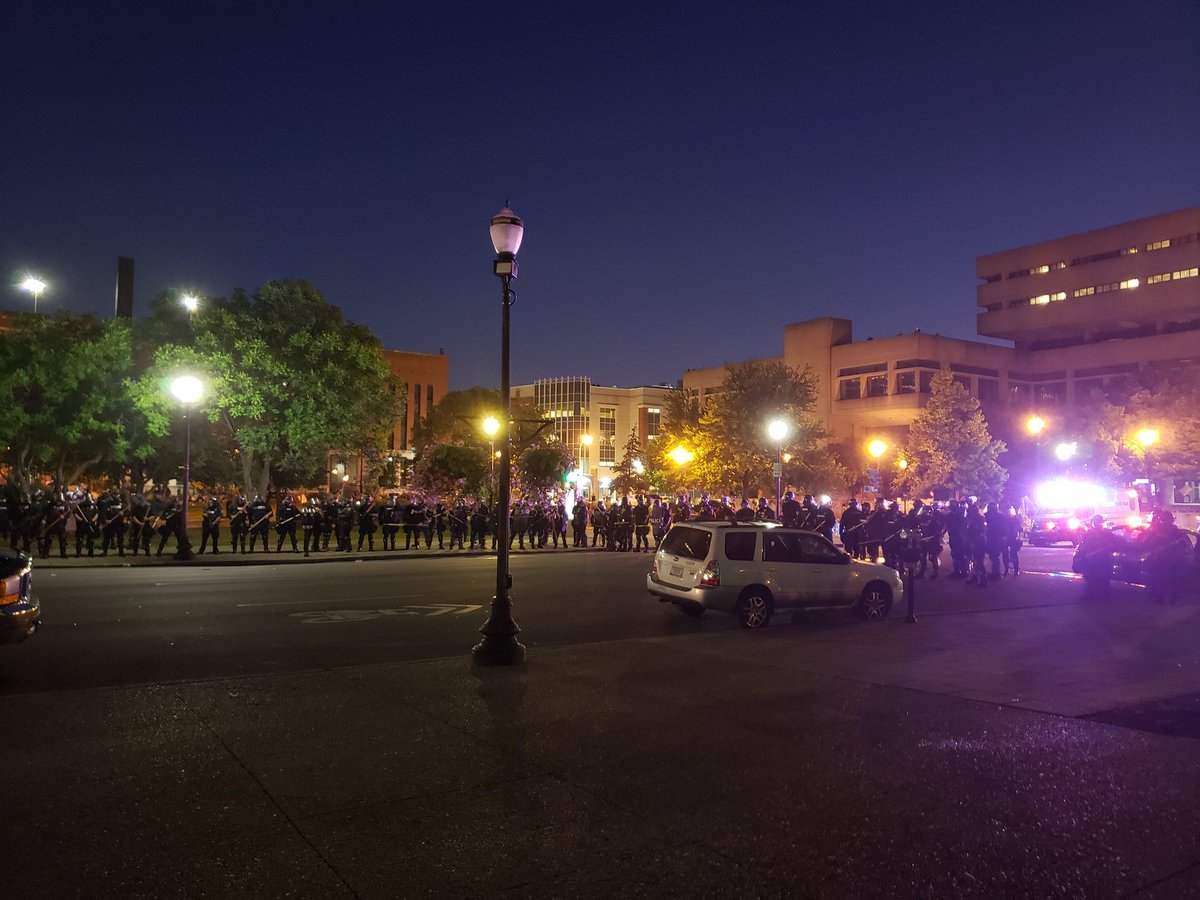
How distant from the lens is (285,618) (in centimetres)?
1388

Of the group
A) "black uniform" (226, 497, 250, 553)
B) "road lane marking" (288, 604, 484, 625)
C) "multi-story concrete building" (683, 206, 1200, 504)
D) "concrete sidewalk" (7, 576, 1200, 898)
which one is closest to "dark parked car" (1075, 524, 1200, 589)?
"concrete sidewalk" (7, 576, 1200, 898)

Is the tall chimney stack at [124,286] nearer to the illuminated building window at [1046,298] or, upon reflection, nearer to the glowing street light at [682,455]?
the glowing street light at [682,455]

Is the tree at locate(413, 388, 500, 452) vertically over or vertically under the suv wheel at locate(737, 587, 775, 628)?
over

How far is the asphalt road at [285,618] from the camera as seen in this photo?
34.0 feet

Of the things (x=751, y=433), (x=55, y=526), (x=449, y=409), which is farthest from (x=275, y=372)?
(x=449, y=409)

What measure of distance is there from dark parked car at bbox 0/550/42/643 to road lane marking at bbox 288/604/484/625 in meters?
4.27

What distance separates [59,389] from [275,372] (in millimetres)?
8314

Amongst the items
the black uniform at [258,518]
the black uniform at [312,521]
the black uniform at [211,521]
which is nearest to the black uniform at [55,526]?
the black uniform at [211,521]

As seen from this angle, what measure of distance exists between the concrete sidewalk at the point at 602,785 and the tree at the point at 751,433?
142 feet

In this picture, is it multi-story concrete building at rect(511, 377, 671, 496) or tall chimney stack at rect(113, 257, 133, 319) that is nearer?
tall chimney stack at rect(113, 257, 133, 319)

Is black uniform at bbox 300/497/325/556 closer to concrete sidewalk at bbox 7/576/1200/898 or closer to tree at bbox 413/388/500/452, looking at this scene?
concrete sidewalk at bbox 7/576/1200/898

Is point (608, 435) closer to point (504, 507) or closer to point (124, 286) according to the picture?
point (124, 286)

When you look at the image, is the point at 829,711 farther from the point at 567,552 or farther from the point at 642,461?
the point at 642,461

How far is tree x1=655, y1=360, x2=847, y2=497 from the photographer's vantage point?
53844 mm
